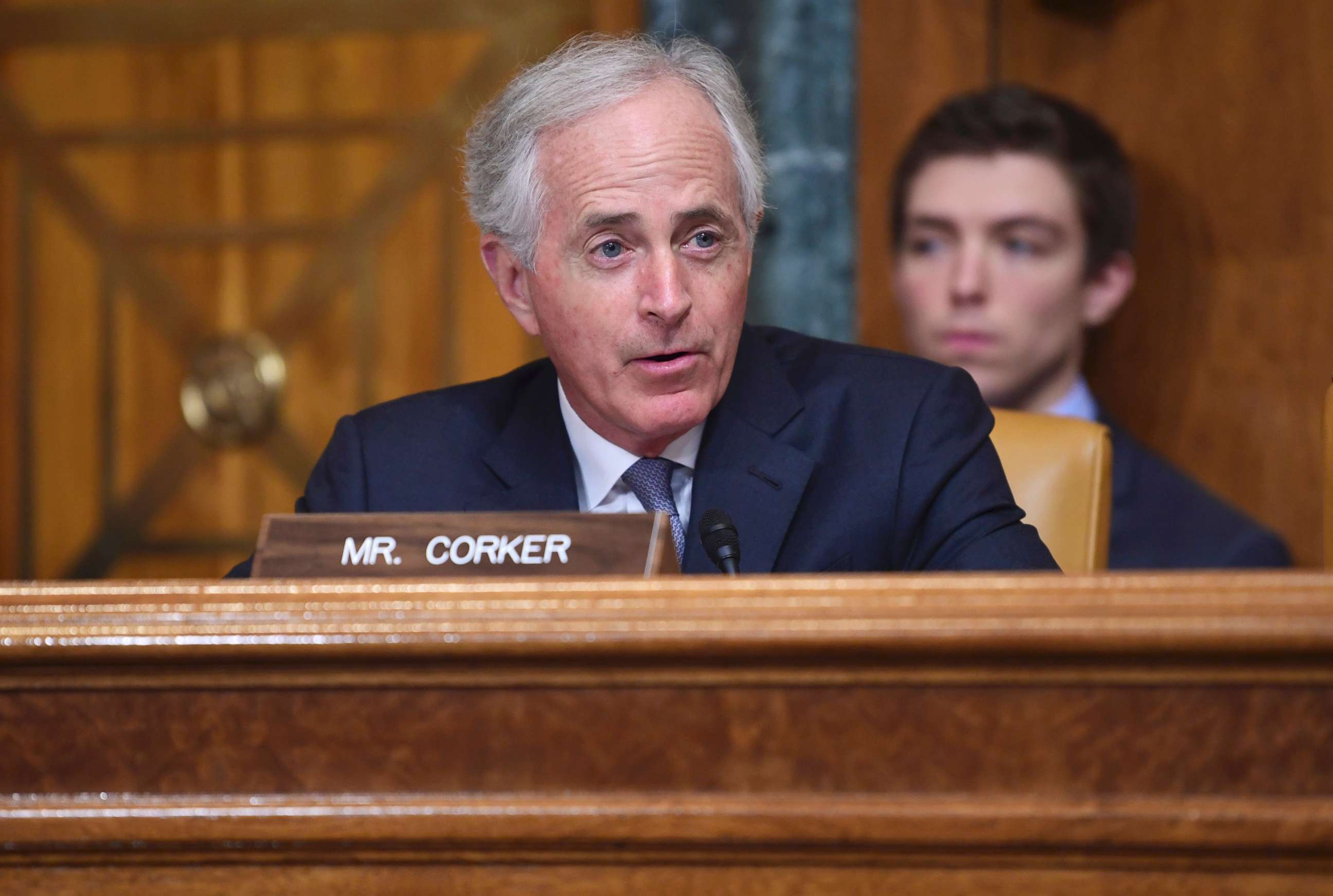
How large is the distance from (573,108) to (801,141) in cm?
135

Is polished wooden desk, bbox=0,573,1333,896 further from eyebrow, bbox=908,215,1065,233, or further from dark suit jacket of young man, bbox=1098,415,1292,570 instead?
eyebrow, bbox=908,215,1065,233

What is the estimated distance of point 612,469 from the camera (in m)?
1.58

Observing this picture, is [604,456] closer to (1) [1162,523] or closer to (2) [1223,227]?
(1) [1162,523]

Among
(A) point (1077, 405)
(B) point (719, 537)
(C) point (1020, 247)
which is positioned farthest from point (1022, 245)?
(B) point (719, 537)

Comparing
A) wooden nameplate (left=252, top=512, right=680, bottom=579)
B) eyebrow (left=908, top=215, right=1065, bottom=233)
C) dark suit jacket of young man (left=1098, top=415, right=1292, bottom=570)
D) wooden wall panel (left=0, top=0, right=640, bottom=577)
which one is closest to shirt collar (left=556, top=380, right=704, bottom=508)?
wooden nameplate (left=252, top=512, right=680, bottom=579)

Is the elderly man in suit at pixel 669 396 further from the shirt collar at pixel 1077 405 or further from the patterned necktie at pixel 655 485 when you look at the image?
the shirt collar at pixel 1077 405

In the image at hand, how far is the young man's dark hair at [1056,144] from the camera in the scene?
98.1 inches

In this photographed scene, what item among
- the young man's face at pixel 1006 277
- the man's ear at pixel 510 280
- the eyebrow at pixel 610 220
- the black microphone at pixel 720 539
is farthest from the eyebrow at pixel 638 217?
the young man's face at pixel 1006 277

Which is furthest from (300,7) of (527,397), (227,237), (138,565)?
(527,397)

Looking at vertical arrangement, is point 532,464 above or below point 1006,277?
below

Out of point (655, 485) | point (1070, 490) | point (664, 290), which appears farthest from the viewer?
point (1070, 490)

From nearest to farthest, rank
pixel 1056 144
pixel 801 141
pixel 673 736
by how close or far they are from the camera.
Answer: pixel 673 736 → pixel 1056 144 → pixel 801 141

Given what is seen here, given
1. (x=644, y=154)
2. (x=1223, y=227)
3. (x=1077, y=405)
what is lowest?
(x=1077, y=405)

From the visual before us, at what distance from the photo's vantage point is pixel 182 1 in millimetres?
3275
